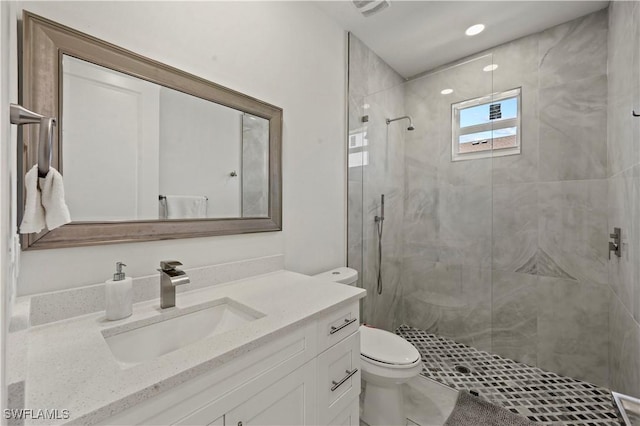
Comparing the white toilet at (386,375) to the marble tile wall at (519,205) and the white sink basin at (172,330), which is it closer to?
the marble tile wall at (519,205)

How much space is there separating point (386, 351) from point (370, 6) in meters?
2.20

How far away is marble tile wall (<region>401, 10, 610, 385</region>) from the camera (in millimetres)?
1992

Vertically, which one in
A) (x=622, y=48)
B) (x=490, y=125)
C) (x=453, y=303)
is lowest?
(x=453, y=303)

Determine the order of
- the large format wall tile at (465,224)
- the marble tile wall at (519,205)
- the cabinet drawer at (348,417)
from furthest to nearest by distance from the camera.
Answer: the large format wall tile at (465,224)
the marble tile wall at (519,205)
the cabinet drawer at (348,417)

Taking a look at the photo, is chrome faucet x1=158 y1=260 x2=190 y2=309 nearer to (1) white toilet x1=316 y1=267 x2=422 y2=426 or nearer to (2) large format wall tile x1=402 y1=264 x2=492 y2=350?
(1) white toilet x1=316 y1=267 x2=422 y2=426

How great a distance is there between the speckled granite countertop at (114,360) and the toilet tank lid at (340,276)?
0.56 metres

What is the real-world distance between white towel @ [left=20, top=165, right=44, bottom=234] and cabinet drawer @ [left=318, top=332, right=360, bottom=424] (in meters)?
0.97

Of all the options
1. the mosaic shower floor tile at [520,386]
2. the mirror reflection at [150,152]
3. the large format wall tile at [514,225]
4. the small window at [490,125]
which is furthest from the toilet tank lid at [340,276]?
the small window at [490,125]

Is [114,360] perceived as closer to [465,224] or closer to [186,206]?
[186,206]

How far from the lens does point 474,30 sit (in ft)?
7.19

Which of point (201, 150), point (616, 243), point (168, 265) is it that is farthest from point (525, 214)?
point (168, 265)

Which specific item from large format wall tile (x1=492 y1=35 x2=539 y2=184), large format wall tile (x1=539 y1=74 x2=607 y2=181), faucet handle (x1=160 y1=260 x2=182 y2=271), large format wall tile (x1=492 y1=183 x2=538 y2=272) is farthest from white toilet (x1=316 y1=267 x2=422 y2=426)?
large format wall tile (x1=539 y1=74 x2=607 y2=181)

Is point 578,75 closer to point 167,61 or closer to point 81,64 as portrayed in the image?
point 167,61

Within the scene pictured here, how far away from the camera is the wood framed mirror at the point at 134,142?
93 centimetres
